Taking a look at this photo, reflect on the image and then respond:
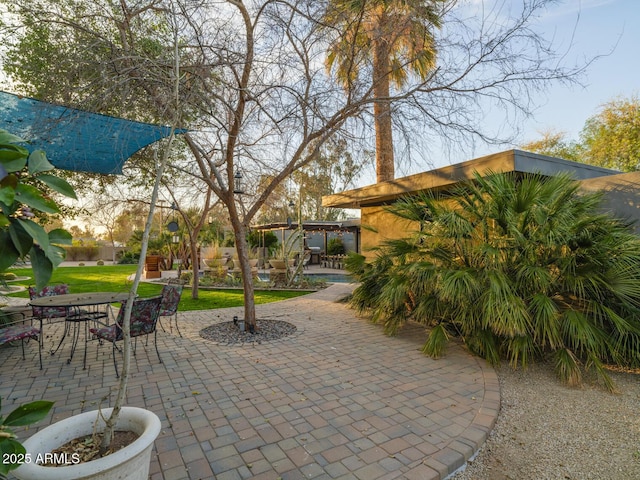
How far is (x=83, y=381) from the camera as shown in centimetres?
377

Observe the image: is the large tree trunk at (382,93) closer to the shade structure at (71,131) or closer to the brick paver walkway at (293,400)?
the shade structure at (71,131)

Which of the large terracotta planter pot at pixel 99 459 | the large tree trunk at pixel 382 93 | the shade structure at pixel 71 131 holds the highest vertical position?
the large tree trunk at pixel 382 93

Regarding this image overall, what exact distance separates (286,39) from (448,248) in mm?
4044

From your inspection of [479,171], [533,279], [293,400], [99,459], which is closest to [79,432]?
[99,459]

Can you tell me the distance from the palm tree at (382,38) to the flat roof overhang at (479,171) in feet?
4.62

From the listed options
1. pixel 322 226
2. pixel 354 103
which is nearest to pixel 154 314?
pixel 354 103

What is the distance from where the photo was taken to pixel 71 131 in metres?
4.50

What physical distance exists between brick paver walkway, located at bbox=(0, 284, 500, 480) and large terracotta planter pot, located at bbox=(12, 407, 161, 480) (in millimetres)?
441

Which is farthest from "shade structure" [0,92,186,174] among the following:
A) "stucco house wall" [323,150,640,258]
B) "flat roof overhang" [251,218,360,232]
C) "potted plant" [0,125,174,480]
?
"flat roof overhang" [251,218,360,232]

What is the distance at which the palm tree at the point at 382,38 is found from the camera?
4.92 m

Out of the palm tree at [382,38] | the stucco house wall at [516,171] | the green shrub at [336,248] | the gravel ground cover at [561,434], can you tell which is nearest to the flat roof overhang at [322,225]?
the green shrub at [336,248]

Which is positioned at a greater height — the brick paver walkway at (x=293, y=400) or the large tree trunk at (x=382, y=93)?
the large tree trunk at (x=382, y=93)

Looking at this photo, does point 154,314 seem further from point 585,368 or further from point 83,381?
point 585,368

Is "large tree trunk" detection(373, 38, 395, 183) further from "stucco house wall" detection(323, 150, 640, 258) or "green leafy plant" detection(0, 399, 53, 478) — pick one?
"green leafy plant" detection(0, 399, 53, 478)
